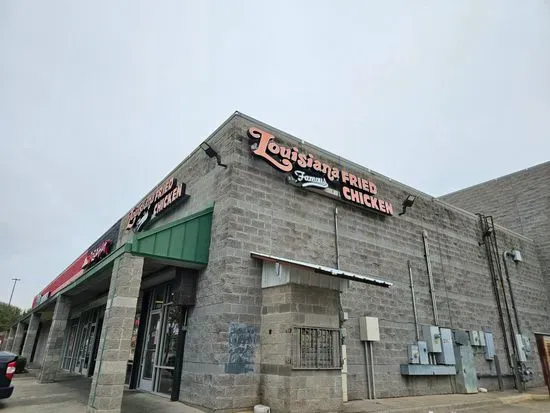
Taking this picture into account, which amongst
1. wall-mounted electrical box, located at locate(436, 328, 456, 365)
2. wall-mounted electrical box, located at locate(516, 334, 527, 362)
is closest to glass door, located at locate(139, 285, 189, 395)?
wall-mounted electrical box, located at locate(436, 328, 456, 365)

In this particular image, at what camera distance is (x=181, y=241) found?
833 cm

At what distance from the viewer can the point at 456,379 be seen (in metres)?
11.6

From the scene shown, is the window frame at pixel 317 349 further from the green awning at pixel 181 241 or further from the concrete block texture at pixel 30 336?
the concrete block texture at pixel 30 336

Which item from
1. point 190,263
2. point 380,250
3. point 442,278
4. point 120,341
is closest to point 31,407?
point 120,341

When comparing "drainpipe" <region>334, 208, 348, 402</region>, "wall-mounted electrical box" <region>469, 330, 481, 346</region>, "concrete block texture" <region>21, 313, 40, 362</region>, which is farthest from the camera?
"concrete block texture" <region>21, 313, 40, 362</region>

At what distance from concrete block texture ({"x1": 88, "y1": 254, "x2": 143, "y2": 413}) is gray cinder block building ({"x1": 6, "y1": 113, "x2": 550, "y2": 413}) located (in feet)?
0.08

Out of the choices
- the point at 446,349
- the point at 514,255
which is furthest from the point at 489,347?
the point at 514,255

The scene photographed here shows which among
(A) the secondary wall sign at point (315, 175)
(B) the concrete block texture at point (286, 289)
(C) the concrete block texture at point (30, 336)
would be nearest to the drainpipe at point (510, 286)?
(B) the concrete block texture at point (286, 289)

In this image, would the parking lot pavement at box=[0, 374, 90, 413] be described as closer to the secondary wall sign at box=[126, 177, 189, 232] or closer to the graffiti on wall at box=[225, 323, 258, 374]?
the graffiti on wall at box=[225, 323, 258, 374]

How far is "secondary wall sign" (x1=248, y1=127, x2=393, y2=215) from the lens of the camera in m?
9.56

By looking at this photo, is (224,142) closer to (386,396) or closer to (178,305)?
(178,305)

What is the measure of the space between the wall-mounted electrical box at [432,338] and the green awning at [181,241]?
7.77 m

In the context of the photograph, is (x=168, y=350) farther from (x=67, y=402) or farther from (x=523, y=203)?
(x=523, y=203)

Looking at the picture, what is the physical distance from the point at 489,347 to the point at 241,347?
11.2 metres
